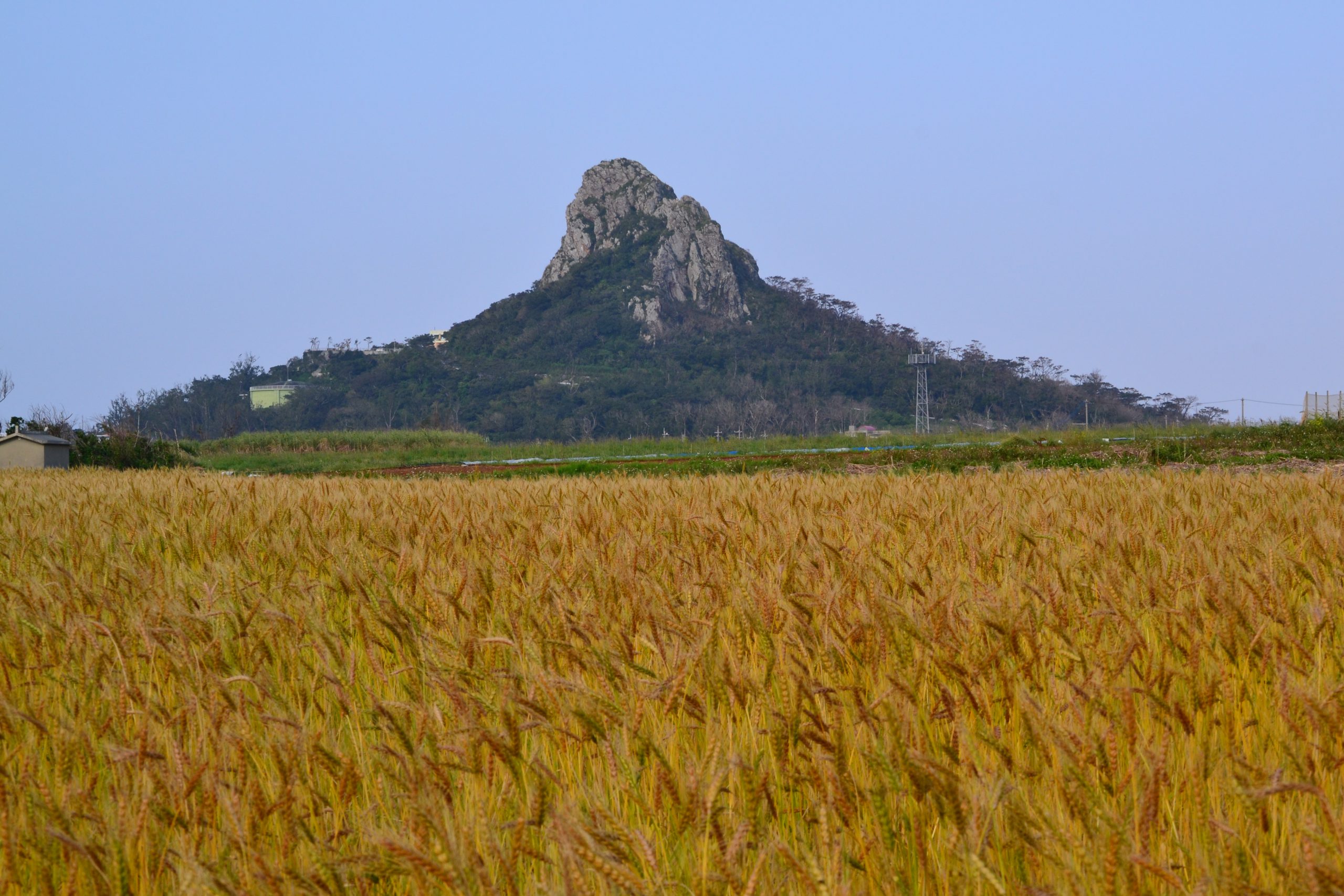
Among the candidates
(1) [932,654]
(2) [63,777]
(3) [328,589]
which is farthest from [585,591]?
(2) [63,777]

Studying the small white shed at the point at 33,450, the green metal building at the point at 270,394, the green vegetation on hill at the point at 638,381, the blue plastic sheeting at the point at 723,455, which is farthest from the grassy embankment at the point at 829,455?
the green metal building at the point at 270,394

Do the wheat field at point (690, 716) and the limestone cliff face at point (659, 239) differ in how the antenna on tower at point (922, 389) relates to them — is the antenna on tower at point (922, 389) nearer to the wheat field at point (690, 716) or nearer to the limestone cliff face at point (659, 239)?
the limestone cliff face at point (659, 239)

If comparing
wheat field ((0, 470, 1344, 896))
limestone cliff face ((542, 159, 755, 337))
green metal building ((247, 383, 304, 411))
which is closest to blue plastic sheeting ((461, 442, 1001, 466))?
wheat field ((0, 470, 1344, 896))

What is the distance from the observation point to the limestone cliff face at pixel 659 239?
107625 millimetres

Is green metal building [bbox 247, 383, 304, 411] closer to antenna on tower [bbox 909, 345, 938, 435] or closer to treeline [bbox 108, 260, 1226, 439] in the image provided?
treeline [bbox 108, 260, 1226, 439]

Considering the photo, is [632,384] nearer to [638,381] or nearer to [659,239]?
[638,381]

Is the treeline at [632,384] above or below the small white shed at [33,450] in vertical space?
above

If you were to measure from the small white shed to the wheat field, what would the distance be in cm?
1928

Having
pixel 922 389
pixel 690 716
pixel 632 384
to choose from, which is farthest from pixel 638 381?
pixel 690 716

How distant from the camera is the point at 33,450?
64.5 ft

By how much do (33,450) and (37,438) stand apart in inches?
15.6

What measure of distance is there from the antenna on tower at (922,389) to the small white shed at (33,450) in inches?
2144

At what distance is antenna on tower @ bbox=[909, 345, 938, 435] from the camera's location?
229ft

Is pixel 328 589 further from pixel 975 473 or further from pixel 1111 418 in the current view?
pixel 1111 418
